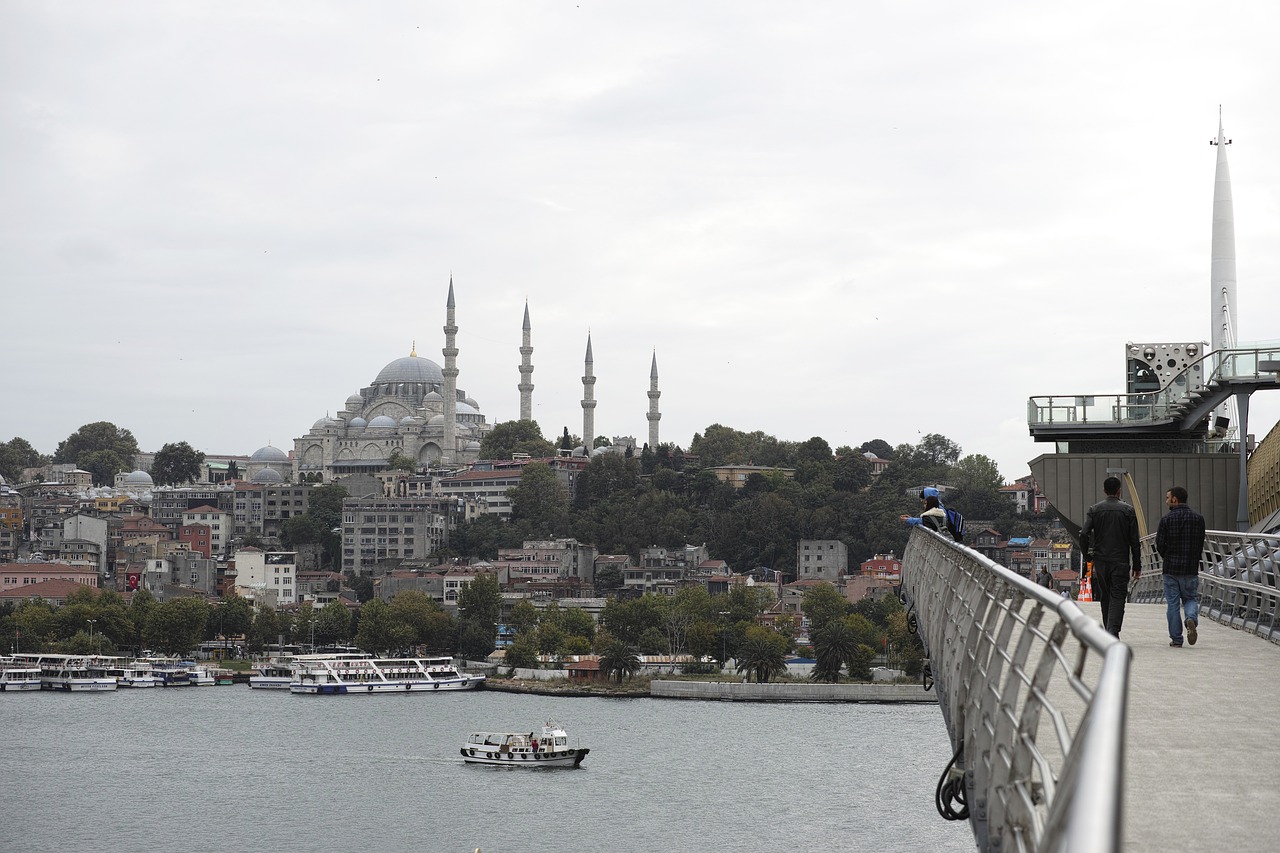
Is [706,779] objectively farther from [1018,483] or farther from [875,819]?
[1018,483]

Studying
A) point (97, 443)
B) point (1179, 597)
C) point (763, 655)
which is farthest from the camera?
point (97, 443)

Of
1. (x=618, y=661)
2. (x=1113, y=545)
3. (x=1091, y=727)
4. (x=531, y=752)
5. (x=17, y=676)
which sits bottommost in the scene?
(x=17, y=676)

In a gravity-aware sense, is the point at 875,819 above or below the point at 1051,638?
below

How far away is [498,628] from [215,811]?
35.4 metres

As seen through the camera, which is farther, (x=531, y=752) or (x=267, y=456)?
(x=267, y=456)

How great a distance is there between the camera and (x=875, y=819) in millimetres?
26828

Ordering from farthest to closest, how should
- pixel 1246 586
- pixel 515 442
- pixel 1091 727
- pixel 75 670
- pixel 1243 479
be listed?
pixel 515 442 < pixel 75 670 < pixel 1243 479 < pixel 1246 586 < pixel 1091 727

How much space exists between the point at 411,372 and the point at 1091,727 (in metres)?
115

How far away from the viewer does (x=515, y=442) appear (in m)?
105

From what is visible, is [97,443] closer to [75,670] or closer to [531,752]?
[75,670]

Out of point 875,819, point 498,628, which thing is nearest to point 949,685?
point 875,819

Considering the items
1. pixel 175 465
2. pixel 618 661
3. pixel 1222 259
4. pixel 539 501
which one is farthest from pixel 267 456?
pixel 1222 259

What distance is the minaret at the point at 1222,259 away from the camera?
30.6 metres

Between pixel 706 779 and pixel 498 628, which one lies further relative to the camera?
pixel 498 628
